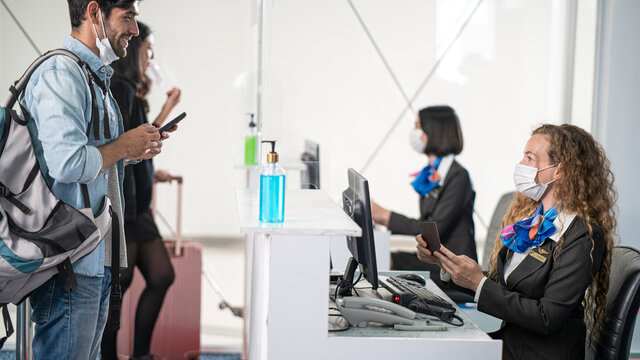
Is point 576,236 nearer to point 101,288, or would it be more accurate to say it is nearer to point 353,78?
point 101,288

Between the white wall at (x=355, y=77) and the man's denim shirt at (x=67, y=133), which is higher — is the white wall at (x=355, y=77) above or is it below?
above

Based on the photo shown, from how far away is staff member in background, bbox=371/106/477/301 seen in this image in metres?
2.41

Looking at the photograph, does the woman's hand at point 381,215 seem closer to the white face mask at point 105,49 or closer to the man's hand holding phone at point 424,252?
the man's hand holding phone at point 424,252

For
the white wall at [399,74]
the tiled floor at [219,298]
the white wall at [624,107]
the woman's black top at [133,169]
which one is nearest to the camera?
the woman's black top at [133,169]

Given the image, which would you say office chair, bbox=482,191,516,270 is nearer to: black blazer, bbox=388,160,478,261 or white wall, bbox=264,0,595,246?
black blazer, bbox=388,160,478,261

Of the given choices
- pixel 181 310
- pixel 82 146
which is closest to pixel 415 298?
pixel 82 146

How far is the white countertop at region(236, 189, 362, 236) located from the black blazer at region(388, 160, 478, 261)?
945mm

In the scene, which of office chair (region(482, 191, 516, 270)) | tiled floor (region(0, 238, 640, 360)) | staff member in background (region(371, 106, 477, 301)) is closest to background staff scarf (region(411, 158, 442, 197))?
staff member in background (region(371, 106, 477, 301))

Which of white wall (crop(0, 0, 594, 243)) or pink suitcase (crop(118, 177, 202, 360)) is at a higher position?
white wall (crop(0, 0, 594, 243))

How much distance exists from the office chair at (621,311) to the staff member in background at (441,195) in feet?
2.94

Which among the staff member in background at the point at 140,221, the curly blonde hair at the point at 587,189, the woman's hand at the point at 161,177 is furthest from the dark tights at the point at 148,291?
the curly blonde hair at the point at 587,189

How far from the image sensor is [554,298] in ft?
4.32

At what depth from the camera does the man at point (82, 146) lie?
114 cm

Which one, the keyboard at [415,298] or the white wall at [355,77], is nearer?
the keyboard at [415,298]
